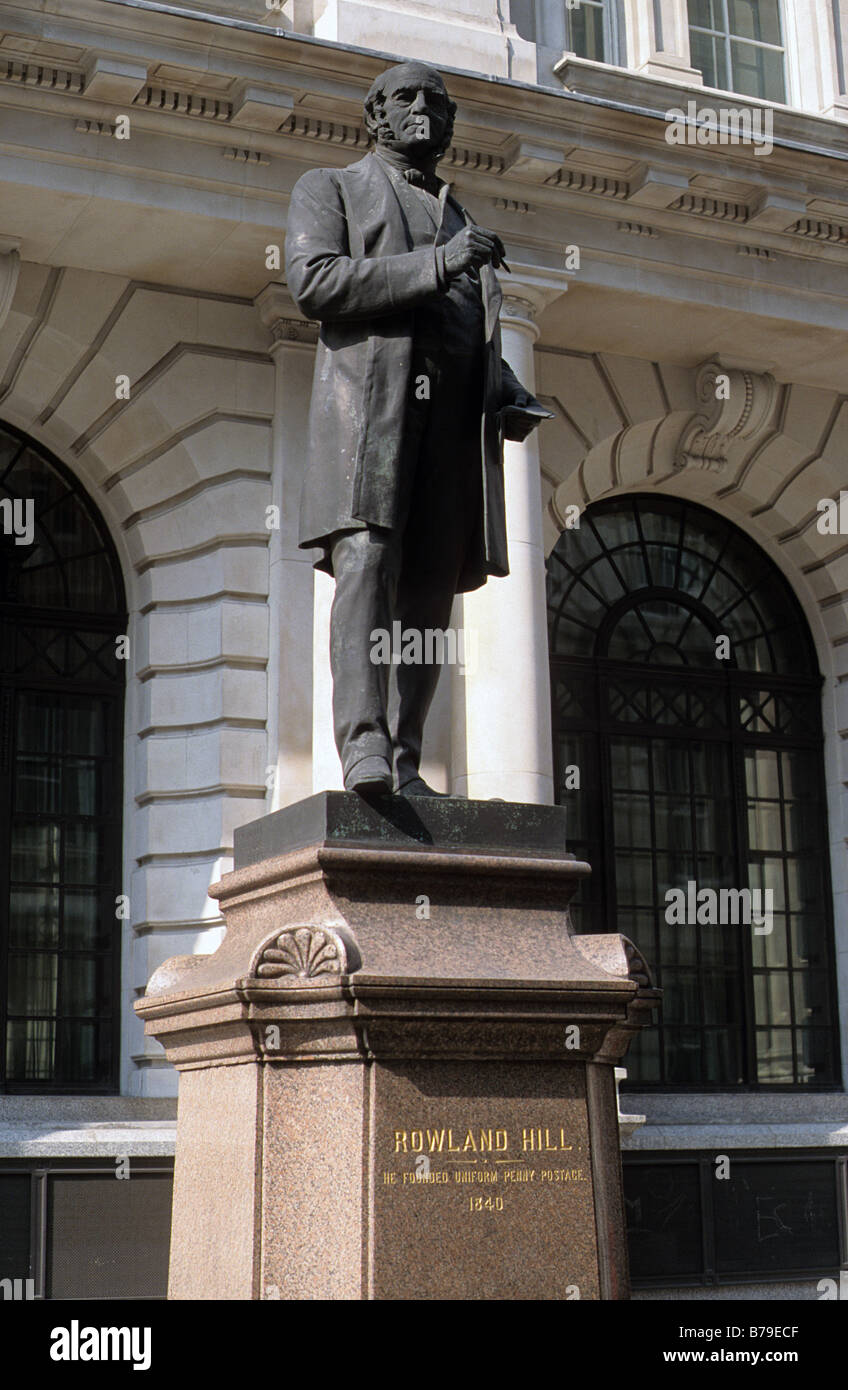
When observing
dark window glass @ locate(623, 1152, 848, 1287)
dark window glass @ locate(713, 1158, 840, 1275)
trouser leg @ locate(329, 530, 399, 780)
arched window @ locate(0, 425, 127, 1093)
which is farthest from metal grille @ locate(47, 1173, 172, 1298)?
trouser leg @ locate(329, 530, 399, 780)

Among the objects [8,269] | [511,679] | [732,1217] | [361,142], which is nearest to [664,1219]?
[732,1217]

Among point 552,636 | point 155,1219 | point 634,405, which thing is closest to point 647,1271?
point 155,1219

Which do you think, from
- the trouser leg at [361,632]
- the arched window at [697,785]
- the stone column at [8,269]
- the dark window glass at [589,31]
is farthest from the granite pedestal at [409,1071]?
the dark window glass at [589,31]

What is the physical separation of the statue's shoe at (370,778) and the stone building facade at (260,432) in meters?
7.24

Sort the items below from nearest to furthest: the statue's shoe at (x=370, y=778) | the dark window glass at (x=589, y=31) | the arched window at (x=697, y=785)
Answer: the statue's shoe at (x=370, y=778) → the dark window glass at (x=589, y=31) → the arched window at (x=697, y=785)

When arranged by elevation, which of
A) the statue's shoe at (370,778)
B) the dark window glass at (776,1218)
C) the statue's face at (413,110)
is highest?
the statue's face at (413,110)

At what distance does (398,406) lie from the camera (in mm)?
7043

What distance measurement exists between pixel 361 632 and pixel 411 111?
83.1 inches

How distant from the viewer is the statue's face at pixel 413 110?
7.30 metres

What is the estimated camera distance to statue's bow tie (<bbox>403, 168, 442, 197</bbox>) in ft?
24.5

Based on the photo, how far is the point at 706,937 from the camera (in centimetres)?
1827

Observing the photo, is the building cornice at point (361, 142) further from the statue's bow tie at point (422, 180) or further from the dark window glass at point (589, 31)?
the statue's bow tie at point (422, 180)

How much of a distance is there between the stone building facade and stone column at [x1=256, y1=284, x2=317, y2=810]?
0.04 m
